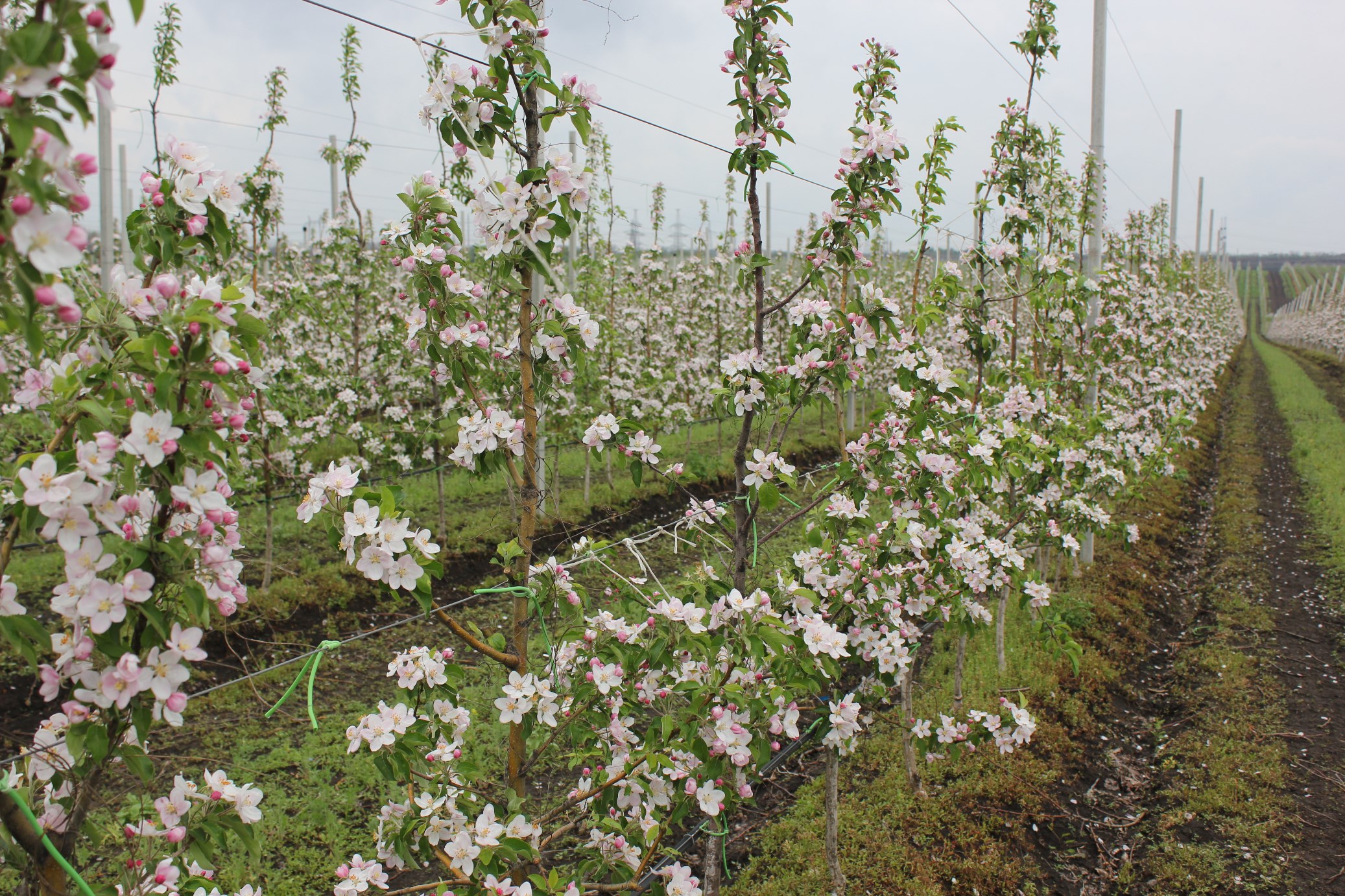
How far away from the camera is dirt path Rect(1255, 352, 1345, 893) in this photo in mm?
3930

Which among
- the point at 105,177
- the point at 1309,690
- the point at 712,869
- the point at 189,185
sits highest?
the point at 105,177

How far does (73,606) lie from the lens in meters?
1.21

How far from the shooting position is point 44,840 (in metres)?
1.29

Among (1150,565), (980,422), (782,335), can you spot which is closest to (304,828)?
(980,422)

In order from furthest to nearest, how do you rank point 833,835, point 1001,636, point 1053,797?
point 1001,636 → point 1053,797 → point 833,835

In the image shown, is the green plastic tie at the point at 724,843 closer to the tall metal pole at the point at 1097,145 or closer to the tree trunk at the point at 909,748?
the tree trunk at the point at 909,748

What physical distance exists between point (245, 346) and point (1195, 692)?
6523 millimetres

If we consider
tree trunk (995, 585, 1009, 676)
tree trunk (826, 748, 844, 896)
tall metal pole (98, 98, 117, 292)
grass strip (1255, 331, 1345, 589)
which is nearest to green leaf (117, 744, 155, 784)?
tree trunk (826, 748, 844, 896)

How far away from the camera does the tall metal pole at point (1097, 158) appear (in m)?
7.34

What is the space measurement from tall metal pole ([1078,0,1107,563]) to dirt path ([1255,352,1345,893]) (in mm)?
1813

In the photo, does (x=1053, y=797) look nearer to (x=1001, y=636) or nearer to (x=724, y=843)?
(x=1001, y=636)

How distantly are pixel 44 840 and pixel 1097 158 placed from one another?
342 inches

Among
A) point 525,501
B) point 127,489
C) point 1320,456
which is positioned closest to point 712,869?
point 525,501

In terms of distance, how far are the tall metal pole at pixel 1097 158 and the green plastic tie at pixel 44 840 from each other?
7.74 m
